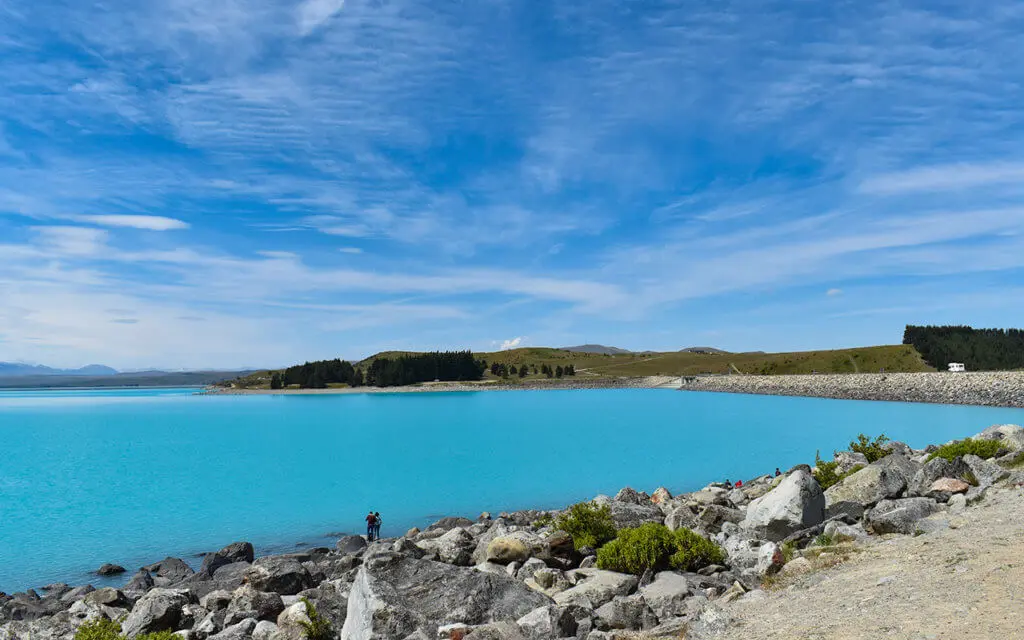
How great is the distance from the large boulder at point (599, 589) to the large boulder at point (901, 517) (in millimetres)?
5942

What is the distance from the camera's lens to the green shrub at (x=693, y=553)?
14.0 meters

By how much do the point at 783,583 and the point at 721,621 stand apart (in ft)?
8.78

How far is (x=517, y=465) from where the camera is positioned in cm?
4897

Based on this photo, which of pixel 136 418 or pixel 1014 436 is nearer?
pixel 1014 436

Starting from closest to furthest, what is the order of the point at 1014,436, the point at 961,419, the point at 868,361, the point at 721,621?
the point at 721,621 < the point at 1014,436 < the point at 961,419 < the point at 868,361

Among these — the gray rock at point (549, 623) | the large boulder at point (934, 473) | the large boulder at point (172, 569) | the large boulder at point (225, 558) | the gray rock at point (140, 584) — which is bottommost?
the large boulder at point (172, 569)

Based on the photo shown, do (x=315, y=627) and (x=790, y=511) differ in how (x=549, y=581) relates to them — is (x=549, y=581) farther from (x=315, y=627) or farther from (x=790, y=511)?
(x=790, y=511)

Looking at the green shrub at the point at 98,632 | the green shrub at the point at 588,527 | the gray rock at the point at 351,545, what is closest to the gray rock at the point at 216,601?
the green shrub at the point at 98,632

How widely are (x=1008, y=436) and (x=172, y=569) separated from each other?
103 ft

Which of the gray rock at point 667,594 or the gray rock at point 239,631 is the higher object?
the gray rock at point 667,594

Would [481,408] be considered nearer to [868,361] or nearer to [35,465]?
[35,465]

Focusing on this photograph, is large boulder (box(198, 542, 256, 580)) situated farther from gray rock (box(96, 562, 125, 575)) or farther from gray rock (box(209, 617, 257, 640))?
gray rock (box(209, 617, 257, 640))

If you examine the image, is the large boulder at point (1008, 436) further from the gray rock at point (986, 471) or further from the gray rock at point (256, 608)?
the gray rock at point (256, 608)

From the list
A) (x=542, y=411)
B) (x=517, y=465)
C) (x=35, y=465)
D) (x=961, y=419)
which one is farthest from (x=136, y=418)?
(x=961, y=419)
